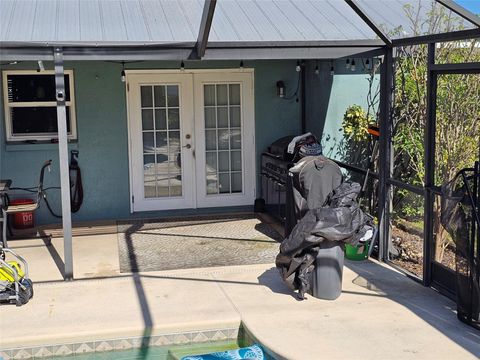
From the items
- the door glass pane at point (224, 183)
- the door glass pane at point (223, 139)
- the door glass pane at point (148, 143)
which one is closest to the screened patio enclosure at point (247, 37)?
the door glass pane at point (223, 139)

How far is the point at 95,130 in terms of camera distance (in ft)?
30.0

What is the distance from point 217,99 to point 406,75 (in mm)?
3232

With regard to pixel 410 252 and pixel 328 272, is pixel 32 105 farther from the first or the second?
pixel 410 252

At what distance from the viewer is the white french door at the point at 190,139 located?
→ 9.38m

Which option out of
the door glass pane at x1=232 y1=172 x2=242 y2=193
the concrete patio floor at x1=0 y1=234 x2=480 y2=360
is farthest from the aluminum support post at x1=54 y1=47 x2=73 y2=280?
the door glass pane at x1=232 y1=172 x2=242 y2=193

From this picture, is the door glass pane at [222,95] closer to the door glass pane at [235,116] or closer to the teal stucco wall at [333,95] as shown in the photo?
the door glass pane at [235,116]

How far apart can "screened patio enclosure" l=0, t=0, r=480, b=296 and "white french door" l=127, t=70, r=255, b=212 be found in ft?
5.21

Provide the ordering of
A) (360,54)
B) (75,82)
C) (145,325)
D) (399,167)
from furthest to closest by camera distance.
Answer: (75,82) < (399,167) < (360,54) < (145,325)

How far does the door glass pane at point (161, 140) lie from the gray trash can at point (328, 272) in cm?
415

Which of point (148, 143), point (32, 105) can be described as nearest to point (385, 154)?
point (148, 143)

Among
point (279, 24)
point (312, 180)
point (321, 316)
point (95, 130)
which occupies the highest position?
point (279, 24)

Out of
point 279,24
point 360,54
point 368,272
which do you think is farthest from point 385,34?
point 368,272

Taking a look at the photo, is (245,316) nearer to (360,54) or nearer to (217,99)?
(360,54)

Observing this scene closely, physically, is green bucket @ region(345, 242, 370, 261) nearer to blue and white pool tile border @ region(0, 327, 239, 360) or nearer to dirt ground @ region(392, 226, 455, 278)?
dirt ground @ region(392, 226, 455, 278)
